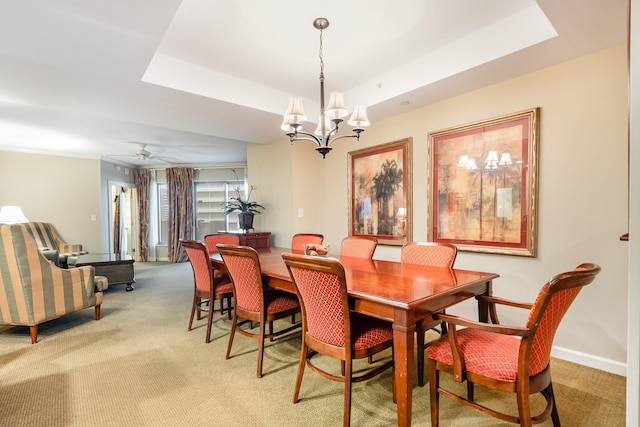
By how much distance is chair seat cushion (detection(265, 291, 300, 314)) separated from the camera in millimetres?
2215

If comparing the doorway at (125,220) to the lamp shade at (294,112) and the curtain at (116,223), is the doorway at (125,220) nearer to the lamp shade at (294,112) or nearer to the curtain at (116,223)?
the curtain at (116,223)

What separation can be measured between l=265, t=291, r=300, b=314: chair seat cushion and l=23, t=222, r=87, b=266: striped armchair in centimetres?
468

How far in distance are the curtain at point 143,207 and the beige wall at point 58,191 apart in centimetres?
108

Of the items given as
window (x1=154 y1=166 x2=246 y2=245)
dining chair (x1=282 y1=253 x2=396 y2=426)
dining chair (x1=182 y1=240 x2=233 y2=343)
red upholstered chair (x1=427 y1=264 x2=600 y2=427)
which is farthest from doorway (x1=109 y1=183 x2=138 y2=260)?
red upholstered chair (x1=427 y1=264 x2=600 y2=427)

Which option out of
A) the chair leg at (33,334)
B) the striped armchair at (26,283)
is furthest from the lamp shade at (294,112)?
the chair leg at (33,334)

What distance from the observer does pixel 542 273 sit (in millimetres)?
2406

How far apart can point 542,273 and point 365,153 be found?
2.21 m

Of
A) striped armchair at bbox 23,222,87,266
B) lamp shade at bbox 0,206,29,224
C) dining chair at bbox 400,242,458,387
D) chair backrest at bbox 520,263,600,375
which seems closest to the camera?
chair backrest at bbox 520,263,600,375

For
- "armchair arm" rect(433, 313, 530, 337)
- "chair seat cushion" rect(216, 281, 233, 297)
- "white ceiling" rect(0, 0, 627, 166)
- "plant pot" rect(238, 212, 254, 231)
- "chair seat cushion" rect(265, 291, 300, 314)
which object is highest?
"white ceiling" rect(0, 0, 627, 166)

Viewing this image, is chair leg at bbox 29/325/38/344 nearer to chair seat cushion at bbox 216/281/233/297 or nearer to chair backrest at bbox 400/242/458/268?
chair seat cushion at bbox 216/281/233/297

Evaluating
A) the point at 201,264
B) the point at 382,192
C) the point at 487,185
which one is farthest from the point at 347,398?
the point at 382,192

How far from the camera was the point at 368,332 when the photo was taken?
1695mm

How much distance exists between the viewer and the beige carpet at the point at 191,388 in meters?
1.69

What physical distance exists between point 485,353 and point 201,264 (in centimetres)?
233
